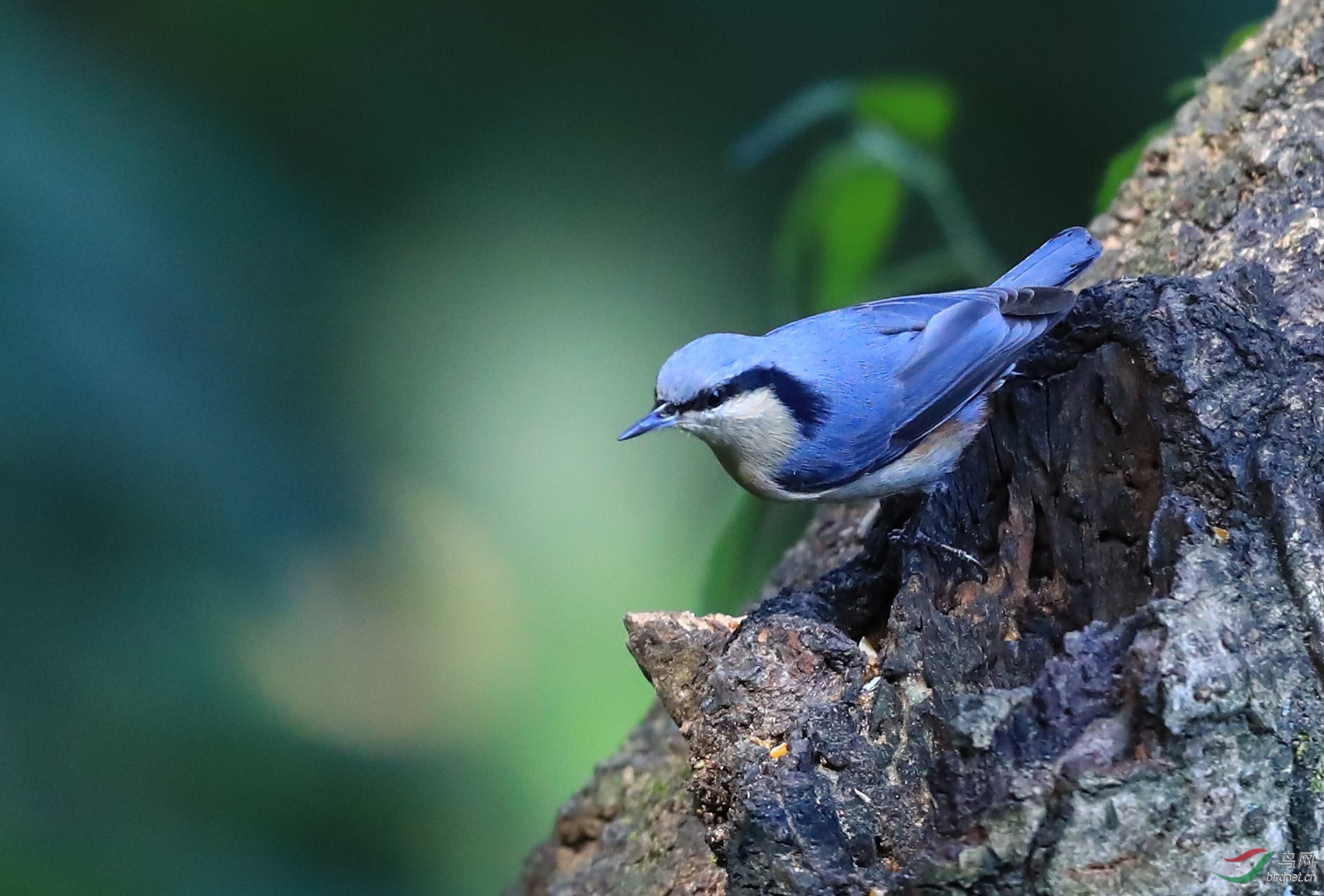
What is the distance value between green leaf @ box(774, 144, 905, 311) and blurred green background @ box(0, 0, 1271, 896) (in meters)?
0.13

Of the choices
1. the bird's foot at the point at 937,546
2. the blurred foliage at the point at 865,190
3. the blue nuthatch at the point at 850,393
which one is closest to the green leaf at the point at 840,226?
the blurred foliage at the point at 865,190

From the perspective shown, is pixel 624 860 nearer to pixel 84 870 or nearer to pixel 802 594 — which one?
pixel 802 594

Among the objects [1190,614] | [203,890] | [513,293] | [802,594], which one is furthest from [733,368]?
[203,890]

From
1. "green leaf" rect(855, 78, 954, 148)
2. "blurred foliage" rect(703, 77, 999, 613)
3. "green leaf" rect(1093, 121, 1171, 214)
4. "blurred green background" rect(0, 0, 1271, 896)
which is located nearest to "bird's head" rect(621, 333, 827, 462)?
"blurred foliage" rect(703, 77, 999, 613)

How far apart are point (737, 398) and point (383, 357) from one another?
161 cm

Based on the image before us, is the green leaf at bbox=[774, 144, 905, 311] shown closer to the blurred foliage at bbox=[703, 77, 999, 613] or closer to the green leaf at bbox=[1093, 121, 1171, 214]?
the blurred foliage at bbox=[703, 77, 999, 613]

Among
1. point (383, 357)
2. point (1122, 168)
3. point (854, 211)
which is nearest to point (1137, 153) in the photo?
point (1122, 168)

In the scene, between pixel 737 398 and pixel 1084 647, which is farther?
pixel 737 398

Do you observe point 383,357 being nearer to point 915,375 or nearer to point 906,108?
point 906,108

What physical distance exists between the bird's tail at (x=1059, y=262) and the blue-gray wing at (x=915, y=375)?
116 millimetres

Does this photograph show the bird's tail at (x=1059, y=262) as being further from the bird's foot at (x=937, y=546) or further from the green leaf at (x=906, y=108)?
the green leaf at (x=906, y=108)

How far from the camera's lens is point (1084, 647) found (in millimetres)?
1058

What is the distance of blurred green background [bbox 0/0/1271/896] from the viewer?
2252 mm

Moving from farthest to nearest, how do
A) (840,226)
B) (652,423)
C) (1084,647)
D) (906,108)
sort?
(840,226) < (906,108) < (652,423) < (1084,647)
